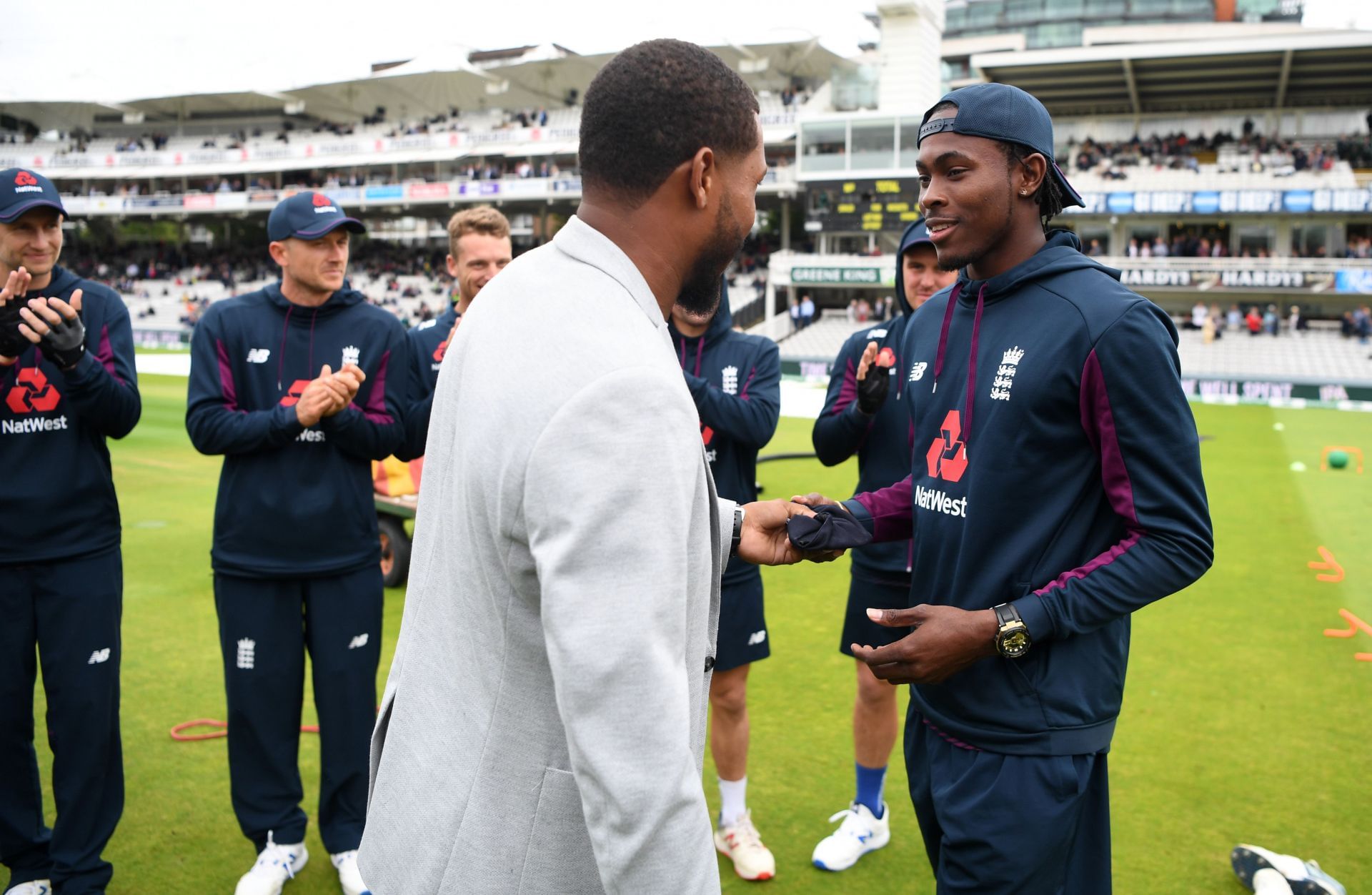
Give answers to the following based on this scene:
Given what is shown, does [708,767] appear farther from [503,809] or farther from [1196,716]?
[503,809]

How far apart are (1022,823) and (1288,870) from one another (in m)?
2.22

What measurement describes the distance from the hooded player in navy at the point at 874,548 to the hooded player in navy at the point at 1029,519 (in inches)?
59.6

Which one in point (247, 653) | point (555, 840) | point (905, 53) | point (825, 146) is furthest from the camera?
point (905, 53)

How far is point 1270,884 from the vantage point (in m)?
3.80

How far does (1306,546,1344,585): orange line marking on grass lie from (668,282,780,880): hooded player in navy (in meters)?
6.00

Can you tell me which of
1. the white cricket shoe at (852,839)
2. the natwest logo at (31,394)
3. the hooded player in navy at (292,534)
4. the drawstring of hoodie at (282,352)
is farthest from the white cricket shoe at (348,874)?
the natwest logo at (31,394)

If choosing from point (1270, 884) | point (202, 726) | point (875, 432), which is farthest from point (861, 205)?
point (1270, 884)

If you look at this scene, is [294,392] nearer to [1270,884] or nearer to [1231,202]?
[1270,884]

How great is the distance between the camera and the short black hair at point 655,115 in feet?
5.70

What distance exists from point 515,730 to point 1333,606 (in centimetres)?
792

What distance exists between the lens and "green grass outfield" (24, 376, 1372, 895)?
426 cm

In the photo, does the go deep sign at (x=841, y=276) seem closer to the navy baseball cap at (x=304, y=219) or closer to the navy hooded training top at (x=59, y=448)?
the navy baseball cap at (x=304, y=219)

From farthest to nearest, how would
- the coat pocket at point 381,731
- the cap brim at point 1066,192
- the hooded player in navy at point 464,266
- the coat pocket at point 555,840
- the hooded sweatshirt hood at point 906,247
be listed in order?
the hooded player in navy at point 464,266 → the hooded sweatshirt hood at point 906,247 → the cap brim at point 1066,192 → the coat pocket at point 381,731 → the coat pocket at point 555,840

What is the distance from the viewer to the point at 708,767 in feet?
16.9
